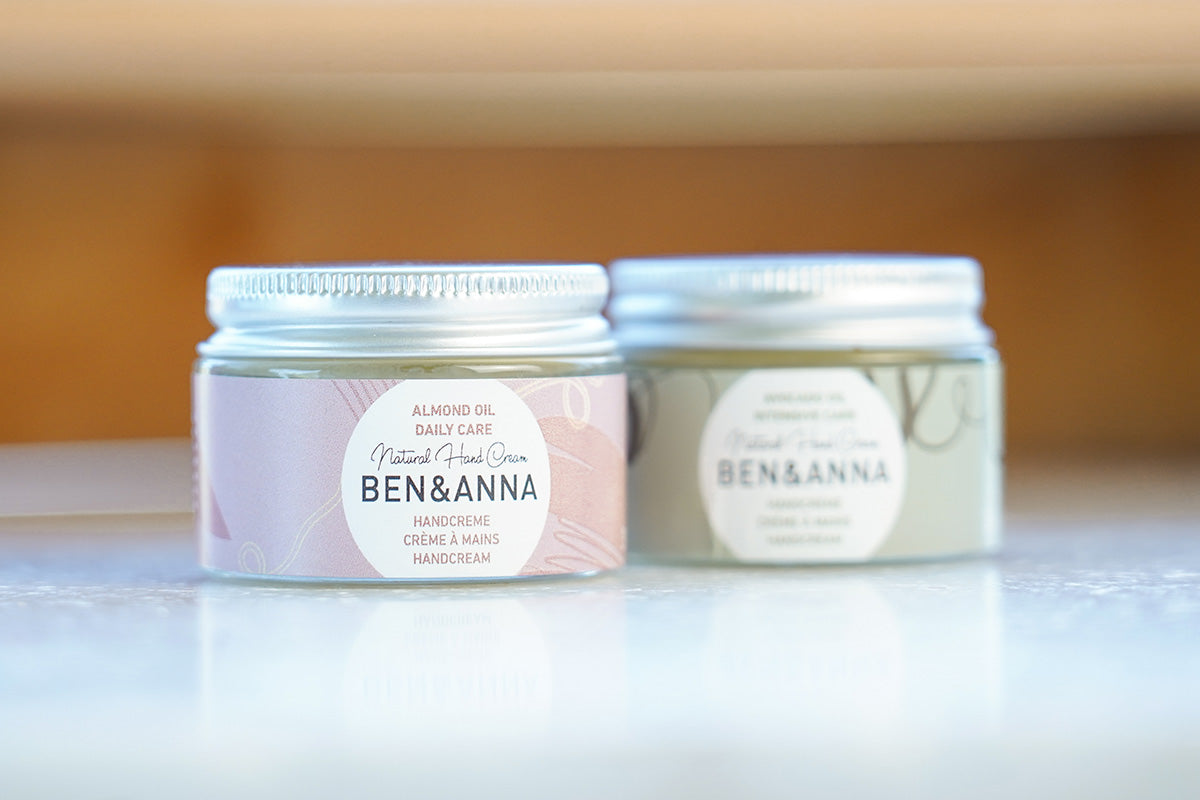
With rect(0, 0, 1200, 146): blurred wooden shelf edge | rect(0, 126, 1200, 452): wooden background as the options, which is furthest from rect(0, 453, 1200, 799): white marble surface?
rect(0, 126, 1200, 452): wooden background

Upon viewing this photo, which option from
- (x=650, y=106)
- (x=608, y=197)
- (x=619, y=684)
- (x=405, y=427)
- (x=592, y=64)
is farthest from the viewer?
(x=608, y=197)

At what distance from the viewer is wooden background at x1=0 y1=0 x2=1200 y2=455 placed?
3.45 ft

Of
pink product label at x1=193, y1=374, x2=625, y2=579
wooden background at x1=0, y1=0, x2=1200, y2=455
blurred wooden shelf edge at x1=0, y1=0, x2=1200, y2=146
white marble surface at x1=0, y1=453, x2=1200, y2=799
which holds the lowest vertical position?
white marble surface at x1=0, y1=453, x2=1200, y2=799

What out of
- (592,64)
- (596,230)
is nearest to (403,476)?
(592,64)

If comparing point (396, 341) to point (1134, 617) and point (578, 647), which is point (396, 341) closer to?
point (578, 647)

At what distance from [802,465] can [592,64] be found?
0.32 meters

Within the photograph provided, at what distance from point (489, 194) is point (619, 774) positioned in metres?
0.85

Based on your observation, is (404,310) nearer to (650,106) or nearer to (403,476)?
(403,476)

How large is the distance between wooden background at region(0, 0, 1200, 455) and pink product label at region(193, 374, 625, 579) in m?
0.37

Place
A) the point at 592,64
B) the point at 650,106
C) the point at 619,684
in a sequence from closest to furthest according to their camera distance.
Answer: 1. the point at 619,684
2. the point at 592,64
3. the point at 650,106

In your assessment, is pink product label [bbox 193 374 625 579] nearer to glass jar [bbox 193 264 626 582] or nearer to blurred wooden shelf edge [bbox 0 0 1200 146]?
glass jar [bbox 193 264 626 582]

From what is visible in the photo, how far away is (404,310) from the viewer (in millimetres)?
659

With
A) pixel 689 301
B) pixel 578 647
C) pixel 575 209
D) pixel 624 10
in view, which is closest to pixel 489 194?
pixel 575 209

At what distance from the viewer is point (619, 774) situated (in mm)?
415
